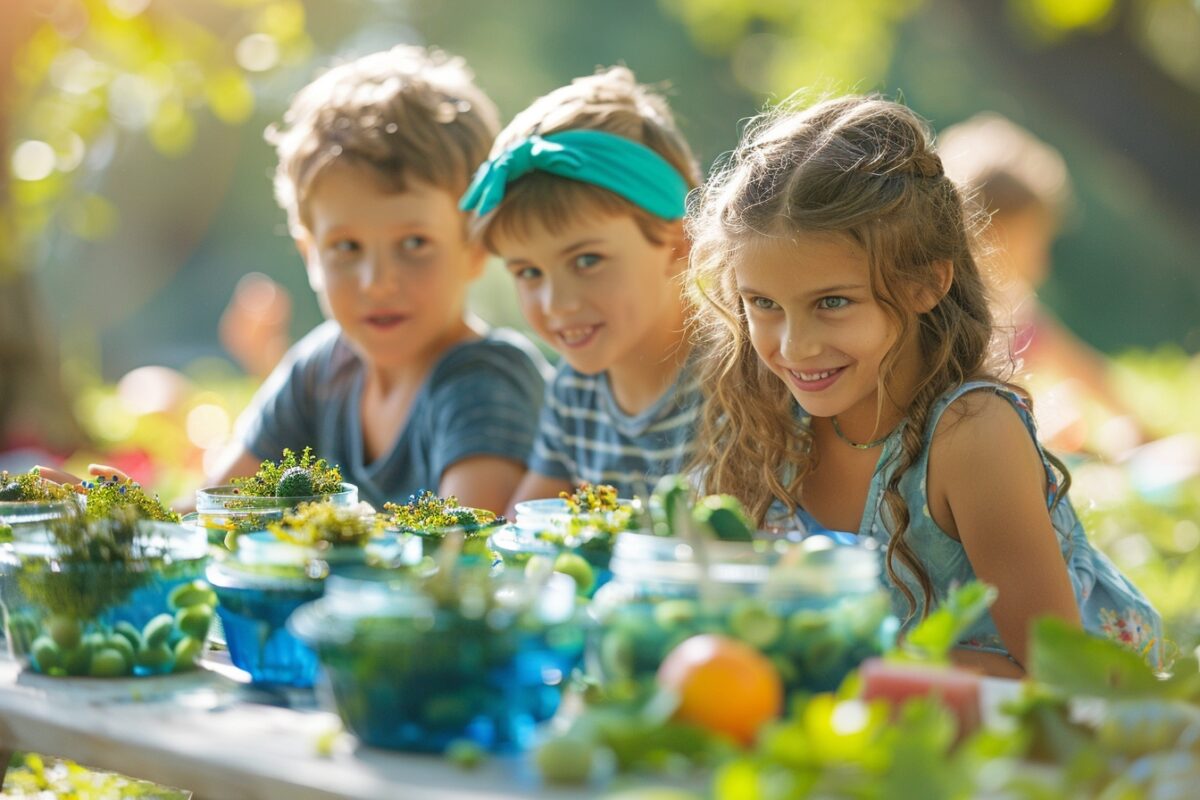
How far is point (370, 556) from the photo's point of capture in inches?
63.2

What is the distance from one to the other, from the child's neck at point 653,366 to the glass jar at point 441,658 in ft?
5.62

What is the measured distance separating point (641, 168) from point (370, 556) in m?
1.50

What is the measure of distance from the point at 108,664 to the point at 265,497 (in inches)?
15.3

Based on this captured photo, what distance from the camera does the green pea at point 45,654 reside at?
1.68 metres

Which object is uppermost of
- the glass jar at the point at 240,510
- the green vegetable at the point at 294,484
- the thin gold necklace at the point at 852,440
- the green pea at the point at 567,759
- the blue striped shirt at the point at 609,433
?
the blue striped shirt at the point at 609,433

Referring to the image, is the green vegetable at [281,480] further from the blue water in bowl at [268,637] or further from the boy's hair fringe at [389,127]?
the boy's hair fringe at [389,127]

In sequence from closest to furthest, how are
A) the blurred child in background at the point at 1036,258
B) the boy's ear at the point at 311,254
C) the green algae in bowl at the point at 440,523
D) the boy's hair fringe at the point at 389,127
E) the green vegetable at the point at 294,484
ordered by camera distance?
the green algae in bowl at the point at 440,523 → the green vegetable at the point at 294,484 → the boy's hair fringe at the point at 389,127 → the boy's ear at the point at 311,254 → the blurred child in background at the point at 1036,258

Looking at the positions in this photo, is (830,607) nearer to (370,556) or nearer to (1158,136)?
(370,556)

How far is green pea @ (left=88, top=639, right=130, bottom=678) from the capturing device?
1.66 metres

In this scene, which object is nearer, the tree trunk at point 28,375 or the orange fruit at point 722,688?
the orange fruit at point 722,688

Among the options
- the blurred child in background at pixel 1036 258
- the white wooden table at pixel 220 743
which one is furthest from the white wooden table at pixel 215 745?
the blurred child in background at pixel 1036 258

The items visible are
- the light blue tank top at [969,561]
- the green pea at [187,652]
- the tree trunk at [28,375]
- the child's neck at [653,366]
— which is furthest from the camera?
the tree trunk at [28,375]

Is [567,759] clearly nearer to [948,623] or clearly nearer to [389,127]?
[948,623]

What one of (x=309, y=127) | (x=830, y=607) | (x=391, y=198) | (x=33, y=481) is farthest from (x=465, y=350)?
(x=830, y=607)
